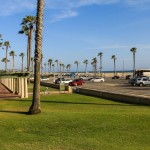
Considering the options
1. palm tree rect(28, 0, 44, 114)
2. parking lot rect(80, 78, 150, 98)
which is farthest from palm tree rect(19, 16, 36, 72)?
palm tree rect(28, 0, 44, 114)

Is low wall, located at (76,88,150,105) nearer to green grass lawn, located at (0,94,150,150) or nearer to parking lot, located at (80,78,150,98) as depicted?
parking lot, located at (80,78,150,98)

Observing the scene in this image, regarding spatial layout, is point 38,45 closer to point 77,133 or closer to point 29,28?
point 77,133

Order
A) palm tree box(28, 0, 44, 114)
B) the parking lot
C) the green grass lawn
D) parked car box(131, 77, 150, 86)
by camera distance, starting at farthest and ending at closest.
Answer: parked car box(131, 77, 150, 86) < the parking lot < palm tree box(28, 0, 44, 114) < the green grass lawn

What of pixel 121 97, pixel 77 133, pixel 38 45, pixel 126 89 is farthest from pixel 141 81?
pixel 77 133

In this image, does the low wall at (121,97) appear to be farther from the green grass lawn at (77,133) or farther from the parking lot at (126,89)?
the green grass lawn at (77,133)

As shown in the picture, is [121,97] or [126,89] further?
[126,89]

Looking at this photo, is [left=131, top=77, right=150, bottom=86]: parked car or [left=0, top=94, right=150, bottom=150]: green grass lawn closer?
[left=0, top=94, right=150, bottom=150]: green grass lawn

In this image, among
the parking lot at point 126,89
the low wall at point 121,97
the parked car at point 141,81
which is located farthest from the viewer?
the parked car at point 141,81

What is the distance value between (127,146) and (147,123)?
3.65 meters

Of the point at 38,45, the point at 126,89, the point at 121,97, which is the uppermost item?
the point at 38,45

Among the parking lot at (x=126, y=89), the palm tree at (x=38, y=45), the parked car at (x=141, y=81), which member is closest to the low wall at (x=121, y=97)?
the parking lot at (x=126, y=89)

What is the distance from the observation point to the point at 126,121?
1403 cm

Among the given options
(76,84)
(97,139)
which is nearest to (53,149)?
(97,139)

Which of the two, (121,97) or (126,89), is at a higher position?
(121,97)
